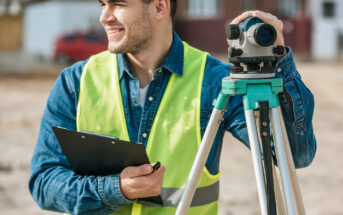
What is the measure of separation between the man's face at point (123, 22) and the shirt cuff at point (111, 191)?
0.49 meters

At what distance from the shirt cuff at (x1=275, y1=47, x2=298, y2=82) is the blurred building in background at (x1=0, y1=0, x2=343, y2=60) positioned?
21.9 metres

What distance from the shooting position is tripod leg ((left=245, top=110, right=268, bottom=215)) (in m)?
1.81

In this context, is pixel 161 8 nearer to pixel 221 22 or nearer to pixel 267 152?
pixel 267 152

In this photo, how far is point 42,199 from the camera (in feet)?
7.39

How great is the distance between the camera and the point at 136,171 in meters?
2.01

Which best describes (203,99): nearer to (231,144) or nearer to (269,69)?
(269,69)

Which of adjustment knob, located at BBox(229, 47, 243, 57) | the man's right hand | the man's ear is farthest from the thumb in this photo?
the man's ear

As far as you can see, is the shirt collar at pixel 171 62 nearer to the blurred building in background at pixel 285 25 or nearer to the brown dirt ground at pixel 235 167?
the brown dirt ground at pixel 235 167

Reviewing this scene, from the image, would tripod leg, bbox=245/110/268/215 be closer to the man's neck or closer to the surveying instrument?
the surveying instrument

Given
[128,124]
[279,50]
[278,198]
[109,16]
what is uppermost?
[109,16]

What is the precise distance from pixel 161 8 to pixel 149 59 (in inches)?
8.6

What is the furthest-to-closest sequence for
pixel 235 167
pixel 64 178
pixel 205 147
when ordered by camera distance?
pixel 235 167
pixel 64 178
pixel 205 147

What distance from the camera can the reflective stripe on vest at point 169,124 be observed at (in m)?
2.22

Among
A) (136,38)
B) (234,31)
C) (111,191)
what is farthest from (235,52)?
(111,191)
